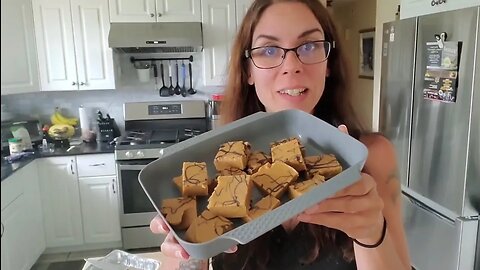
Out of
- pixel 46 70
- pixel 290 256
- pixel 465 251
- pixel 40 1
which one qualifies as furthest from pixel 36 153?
pixel 465 251

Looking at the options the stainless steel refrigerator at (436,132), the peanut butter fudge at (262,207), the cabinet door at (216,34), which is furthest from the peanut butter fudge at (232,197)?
the cabinet door at (216,34)

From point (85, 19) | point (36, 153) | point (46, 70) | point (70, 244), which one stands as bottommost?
point (70, 244)

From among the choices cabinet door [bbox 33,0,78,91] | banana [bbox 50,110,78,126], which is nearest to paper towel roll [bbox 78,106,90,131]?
banana [bbox 50,110,78,126]

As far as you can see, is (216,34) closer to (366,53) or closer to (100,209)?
(100,209)

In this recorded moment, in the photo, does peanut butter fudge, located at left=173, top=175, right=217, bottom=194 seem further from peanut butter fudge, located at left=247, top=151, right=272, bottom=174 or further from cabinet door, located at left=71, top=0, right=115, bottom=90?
cabinet door, located at left=71, top=0, right=115, bottom=90

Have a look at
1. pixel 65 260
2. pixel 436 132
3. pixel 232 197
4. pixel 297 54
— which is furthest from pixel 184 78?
pixel 232 197

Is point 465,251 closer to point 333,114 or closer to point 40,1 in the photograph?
point 333,114
